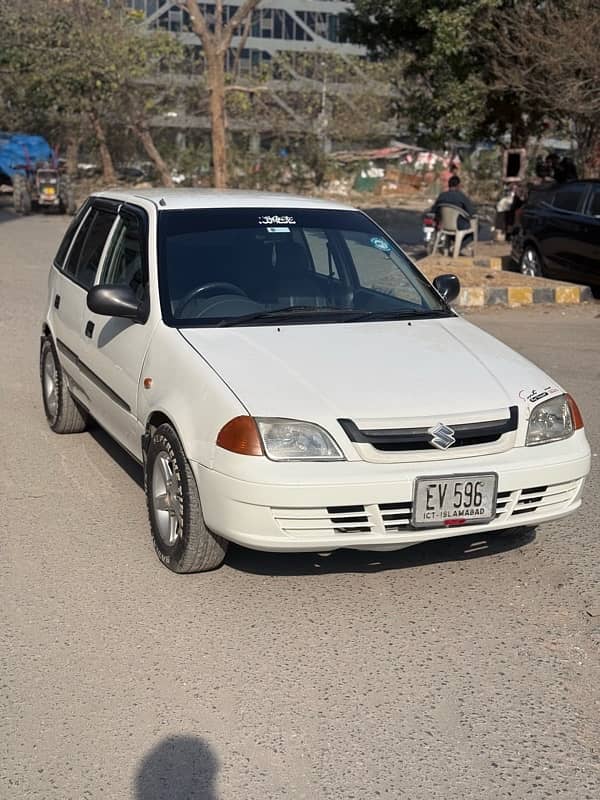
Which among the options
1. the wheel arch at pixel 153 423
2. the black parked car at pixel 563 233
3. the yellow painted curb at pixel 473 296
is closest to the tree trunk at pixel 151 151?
the black parked car at pixel 563 233

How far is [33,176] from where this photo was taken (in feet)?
97.1

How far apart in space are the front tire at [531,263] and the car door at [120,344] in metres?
10.9

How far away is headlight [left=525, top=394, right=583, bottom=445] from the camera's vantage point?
184 inches

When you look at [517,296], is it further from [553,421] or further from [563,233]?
[553,421]

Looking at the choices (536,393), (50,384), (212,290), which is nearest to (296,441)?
(536,393)

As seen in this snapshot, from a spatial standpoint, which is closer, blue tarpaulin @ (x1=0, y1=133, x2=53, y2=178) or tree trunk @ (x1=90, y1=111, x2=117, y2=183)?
blue tarpaulin @ (x1=0, y1=133, x2=53, y2=178)

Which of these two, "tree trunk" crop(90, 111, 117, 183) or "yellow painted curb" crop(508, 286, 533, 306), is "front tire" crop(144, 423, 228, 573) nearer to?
"yellow painted curb" crop(508, 286, 533, 306)

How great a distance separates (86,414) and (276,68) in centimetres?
4334

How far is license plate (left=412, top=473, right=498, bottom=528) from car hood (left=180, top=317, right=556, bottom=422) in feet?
0.93

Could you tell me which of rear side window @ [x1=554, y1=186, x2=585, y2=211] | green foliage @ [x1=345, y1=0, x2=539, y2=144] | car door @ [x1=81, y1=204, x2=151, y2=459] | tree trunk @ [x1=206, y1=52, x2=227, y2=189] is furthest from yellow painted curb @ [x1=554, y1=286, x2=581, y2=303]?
tree trunk @ [x1=206, y1=52, x2=227, y2=189]

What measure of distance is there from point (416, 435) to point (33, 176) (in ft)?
89.0

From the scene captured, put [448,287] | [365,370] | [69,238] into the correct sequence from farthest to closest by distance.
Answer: [69,238] → [448,287] → [365,370]

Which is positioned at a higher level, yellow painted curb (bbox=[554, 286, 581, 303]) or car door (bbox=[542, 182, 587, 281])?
car door (bbox=[542, 182, 587, 281])

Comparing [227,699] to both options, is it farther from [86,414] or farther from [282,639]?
[86,414]
